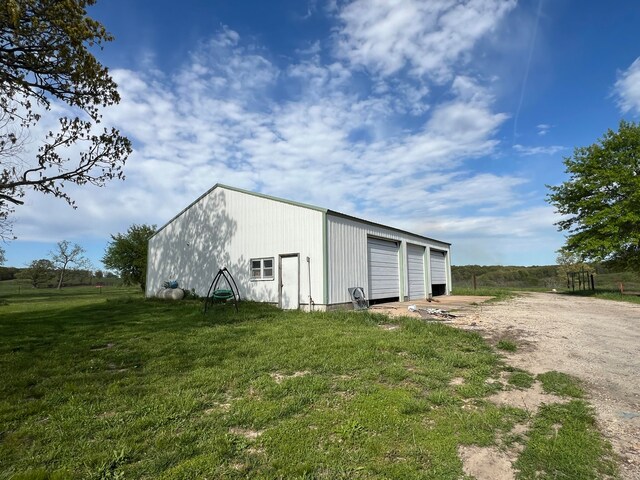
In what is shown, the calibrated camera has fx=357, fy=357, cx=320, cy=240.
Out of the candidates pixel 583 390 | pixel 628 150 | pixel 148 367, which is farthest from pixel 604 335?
pixel 628 150

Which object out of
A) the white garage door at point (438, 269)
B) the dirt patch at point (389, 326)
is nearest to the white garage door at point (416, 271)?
the white garage door at point (438, 269)

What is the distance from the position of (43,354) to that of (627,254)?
2864cm

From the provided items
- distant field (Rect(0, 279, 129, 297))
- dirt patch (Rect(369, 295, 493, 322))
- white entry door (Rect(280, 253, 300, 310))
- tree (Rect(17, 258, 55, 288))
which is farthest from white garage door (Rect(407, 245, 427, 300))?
tree (Rect(17, 258, 55, 288))

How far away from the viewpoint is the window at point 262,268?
1472 centimetres

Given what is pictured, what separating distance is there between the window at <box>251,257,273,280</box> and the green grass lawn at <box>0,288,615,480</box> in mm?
6887

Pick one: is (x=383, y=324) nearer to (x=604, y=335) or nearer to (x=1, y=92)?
(x=604, y=335)

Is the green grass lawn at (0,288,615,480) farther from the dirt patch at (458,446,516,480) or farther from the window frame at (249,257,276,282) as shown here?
the window frame at (249,257,276,282)

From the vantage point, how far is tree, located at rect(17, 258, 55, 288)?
51719 millimetres

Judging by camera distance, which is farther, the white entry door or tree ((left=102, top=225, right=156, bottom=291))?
tree ((left=102, top=225, right=156, bottom=291))

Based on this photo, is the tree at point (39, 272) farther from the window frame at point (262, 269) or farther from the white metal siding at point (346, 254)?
the white metal siding at point (346, 254)

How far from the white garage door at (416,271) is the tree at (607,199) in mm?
9741

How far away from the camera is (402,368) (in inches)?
223

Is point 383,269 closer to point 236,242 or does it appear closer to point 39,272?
point 236,242

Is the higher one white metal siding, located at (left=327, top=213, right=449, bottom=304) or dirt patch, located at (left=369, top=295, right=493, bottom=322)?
white metal siding, located at (left=327, top=213, right=449, bottom=304)
